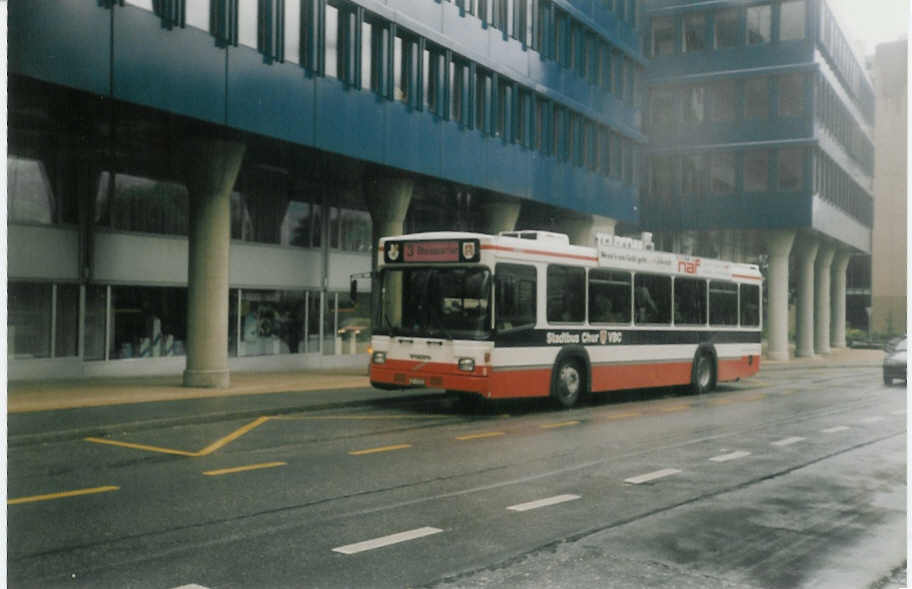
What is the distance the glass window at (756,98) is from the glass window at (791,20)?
2177 mm

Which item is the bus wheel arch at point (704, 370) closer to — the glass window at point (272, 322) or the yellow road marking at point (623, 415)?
the yellow road marking at point (623, 415)

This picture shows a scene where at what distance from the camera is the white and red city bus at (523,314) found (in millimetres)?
15555

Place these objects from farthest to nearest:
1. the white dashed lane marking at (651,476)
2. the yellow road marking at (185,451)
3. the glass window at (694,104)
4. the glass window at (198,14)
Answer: the glass window at (694,104) < the glass window at (198,14) < the yellow road marking at (185,451) < the white dashed lane marking at (651,476)

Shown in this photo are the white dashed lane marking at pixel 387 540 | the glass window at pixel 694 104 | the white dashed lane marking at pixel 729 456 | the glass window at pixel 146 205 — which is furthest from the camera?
the glass window at pixel 694 104

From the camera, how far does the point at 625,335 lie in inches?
732

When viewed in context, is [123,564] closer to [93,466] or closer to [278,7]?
[93,466]

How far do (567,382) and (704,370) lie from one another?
5.80 meters

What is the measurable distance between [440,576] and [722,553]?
2152 mm

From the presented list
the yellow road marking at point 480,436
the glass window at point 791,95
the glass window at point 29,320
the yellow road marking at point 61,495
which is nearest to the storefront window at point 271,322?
the glass window at point 29,320

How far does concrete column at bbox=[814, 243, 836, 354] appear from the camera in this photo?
51.7m

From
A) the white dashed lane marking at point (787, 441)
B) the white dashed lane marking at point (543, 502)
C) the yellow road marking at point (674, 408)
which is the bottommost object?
the white dashed lane marking at point (543, 502)

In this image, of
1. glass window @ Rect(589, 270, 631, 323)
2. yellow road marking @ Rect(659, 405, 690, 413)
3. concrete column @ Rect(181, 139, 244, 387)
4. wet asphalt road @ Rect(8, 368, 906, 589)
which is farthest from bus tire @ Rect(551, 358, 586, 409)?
concrete column @ Rect(181, 139, 244, 387)

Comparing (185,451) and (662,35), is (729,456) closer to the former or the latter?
(185,451)

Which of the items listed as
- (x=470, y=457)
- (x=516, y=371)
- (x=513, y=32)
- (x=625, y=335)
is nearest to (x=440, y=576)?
(x=470, y=457)
